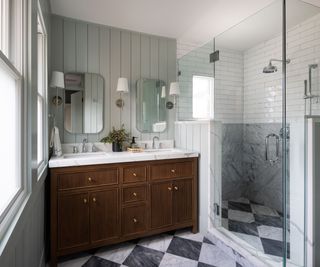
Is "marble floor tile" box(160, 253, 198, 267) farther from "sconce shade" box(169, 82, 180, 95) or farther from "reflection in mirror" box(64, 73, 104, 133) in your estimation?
"sconce shade" box(169, 82, 180, 95)

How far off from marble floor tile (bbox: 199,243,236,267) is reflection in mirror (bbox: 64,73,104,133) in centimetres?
179

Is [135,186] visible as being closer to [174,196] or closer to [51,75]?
[174,196]

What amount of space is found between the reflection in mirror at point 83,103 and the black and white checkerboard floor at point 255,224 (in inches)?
79.2

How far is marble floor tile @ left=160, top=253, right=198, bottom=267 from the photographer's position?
191cm

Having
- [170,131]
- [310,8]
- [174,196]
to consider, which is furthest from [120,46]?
[310,8]

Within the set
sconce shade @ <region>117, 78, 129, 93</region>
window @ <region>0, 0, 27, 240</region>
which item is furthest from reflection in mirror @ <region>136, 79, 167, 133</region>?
window @ <region>0, 0, 27, 240</region>

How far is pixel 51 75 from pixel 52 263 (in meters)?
1.86

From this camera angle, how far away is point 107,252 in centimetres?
211

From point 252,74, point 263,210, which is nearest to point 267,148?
point 263,210

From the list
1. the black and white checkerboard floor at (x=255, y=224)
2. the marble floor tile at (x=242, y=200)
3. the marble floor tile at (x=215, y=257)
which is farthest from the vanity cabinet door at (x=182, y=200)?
the marble floor tile at (x=242, y=200)

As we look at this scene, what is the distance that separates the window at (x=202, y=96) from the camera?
9.87 feet

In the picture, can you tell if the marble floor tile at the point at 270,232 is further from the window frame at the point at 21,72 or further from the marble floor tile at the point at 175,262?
the window frame at the point at 21,72

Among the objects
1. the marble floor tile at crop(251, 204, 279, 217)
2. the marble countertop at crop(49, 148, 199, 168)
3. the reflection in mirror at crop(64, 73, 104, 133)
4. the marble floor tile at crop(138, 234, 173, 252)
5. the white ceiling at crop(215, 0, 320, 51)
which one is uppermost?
the white ceiling at crop(215, 0, 320, 51)

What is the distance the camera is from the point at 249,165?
329 centimetres
